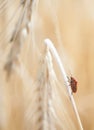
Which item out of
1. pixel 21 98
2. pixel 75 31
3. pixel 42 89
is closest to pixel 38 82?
pixel 42 89

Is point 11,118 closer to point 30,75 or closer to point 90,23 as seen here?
point 30,75

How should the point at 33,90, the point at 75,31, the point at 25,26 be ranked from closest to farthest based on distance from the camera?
1. the point at 25,26
2. the point at 33,90
3. the point at 75,31

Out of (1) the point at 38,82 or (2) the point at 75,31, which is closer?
(1) the point at 38,82

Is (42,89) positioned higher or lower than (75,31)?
lower

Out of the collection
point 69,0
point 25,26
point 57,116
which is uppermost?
point 69,0

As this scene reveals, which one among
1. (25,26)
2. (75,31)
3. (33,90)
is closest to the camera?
(25,26)

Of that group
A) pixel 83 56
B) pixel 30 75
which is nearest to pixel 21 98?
pixel 30 75
